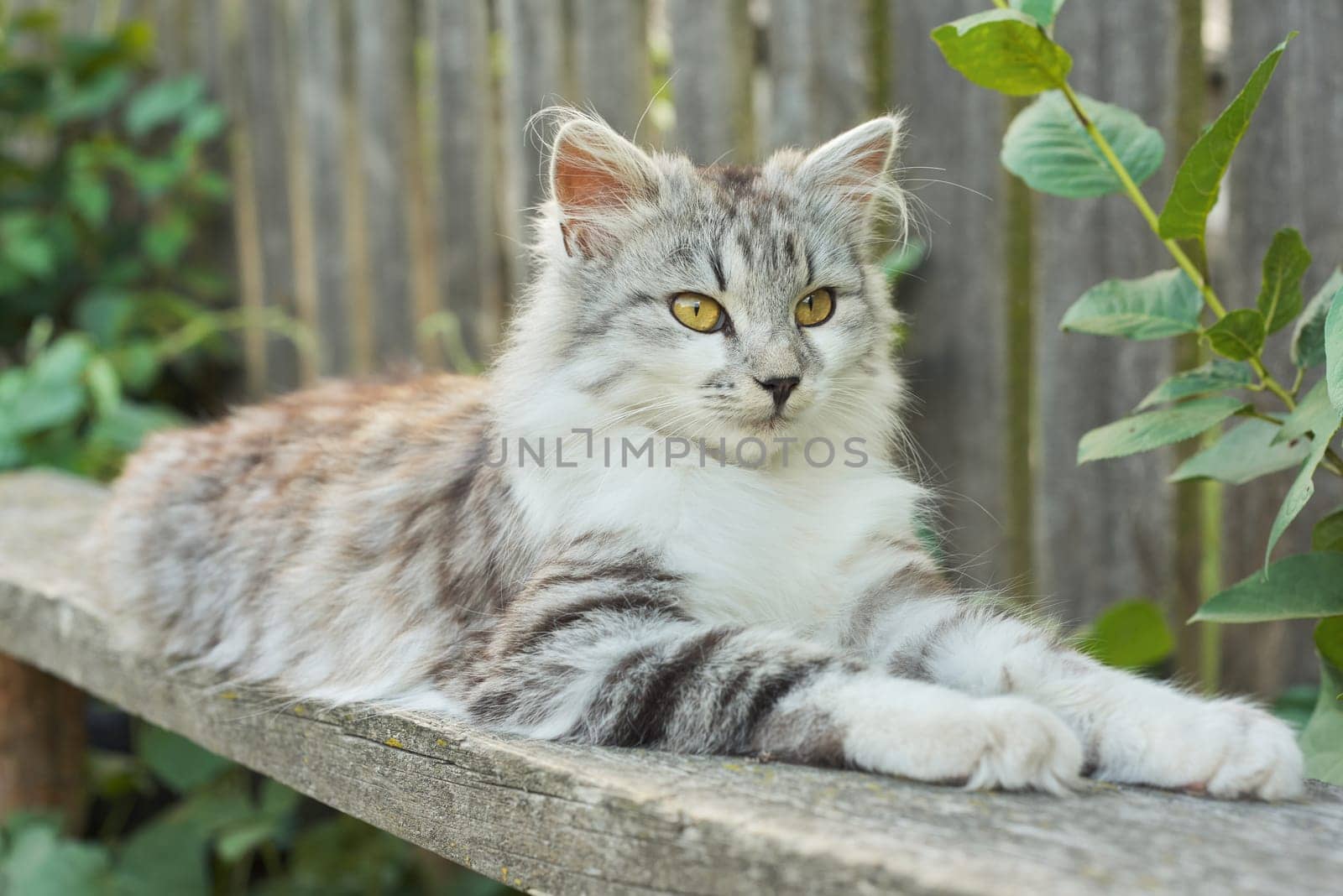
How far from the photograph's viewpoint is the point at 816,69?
290 cm

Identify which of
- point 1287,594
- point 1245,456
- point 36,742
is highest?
point 1245,456

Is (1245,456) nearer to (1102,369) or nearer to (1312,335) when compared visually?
(1312,335)

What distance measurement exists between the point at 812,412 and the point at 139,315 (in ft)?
12.5

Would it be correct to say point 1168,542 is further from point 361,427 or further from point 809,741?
point 361,427

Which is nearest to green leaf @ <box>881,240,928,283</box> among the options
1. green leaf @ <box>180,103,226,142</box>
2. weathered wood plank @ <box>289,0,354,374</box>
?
weathered wood plank @ <box>289,0,354,374</box>

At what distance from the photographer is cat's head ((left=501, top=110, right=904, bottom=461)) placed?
6.19 feet

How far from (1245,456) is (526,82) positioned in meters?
2.43

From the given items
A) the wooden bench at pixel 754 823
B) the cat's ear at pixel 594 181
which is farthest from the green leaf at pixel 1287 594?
the cat's ear at pixel 594 181

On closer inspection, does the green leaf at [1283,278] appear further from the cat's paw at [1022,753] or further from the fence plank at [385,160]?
the fence plank at [385,160]

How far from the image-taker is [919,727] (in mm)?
1361

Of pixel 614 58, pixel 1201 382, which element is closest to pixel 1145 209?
pixel 1201 382

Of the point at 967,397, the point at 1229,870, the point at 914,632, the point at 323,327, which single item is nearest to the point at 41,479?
the point at 323,327

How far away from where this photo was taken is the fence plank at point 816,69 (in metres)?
2.84

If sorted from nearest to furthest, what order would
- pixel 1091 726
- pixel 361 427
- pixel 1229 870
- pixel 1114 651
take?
pixel 1229 870 < pixel 1091 726 < pixel 1114 651 < pixel 361 427
